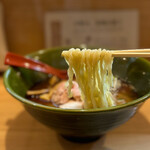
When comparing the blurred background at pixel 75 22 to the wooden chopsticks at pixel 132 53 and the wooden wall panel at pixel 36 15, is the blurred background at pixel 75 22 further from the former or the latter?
the wooden chopsticks at pixel 132 53

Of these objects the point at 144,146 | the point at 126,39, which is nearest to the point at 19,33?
the point at 126,39

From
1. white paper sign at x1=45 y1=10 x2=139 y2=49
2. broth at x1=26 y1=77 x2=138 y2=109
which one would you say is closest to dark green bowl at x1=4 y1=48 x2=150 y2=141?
broth at x1=26 y1=77 x2=138 y2=109

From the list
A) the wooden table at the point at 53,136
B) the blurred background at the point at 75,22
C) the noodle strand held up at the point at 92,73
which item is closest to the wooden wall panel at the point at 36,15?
the blurred background at the point at 75,22

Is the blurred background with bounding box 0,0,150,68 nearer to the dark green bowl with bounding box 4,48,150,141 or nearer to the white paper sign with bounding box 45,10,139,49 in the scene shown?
the white paper sign with bounding box 45,10,139,49

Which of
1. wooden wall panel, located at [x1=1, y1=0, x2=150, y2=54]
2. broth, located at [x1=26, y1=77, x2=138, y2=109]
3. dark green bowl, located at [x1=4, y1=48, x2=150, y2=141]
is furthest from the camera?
wooden wall panel, located at [x1=1, y1=0, x2=150, y2=54]

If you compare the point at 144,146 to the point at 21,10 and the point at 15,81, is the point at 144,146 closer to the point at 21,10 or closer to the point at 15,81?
the point at 15,81

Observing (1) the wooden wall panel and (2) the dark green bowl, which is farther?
(1) the wooden wall panel

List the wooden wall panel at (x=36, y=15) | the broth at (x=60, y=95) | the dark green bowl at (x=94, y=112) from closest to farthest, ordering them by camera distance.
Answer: the dark green bowl at (x=94, y=112)
the broth at (x=60, y=95)
the wooden wall panel at (x=36, y=15)
